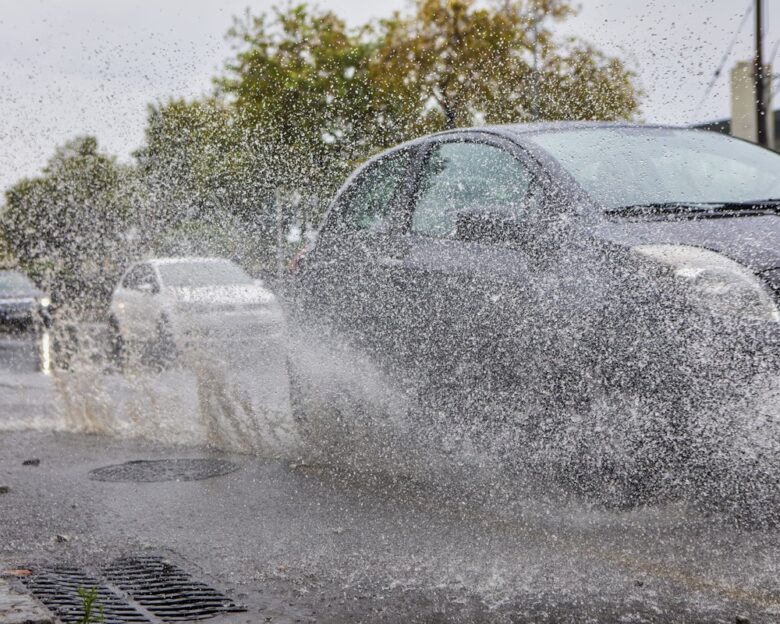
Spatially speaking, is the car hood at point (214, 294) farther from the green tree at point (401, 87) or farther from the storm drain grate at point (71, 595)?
the storm drain grate at point (71, 595)

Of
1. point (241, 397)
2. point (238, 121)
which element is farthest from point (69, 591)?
point (238, 121)

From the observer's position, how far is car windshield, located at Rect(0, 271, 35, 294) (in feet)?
80.1

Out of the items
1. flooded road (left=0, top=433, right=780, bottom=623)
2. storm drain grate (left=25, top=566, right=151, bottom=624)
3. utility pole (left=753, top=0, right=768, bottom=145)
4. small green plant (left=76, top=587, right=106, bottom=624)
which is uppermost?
utility pole (left=753, top=0, right=768, bottom=145)

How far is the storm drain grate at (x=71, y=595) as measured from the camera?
3.45 meters

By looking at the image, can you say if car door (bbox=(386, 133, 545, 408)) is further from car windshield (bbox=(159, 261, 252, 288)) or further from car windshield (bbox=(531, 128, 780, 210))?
car windshield (bbox=(159, 261, 252, 288))

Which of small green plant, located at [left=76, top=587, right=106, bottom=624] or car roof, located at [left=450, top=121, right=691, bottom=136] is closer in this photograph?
small green plant, located at [left=76, top=587, right=106, bottom=624]

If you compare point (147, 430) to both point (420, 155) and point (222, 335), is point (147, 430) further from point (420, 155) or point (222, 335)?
point (420, 155)

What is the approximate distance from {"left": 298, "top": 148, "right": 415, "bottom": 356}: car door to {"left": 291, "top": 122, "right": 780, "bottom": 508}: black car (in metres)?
0.01

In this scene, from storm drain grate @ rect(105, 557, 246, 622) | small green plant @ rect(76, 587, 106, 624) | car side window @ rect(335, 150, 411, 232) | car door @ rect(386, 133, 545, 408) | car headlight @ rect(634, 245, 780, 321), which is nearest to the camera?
small green plant @ rect(76, 587, 106, 624)

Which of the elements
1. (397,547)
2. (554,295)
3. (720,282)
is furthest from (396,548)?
(720,282)

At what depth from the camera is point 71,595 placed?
12.0 feet

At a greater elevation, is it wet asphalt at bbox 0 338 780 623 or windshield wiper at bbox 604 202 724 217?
windshield wiper at bbox 604 202 724 217

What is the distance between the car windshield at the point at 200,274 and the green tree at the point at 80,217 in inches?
29.5

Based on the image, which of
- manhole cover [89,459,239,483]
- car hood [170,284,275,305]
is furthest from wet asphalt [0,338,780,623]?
car hood [170,284,275,305]
